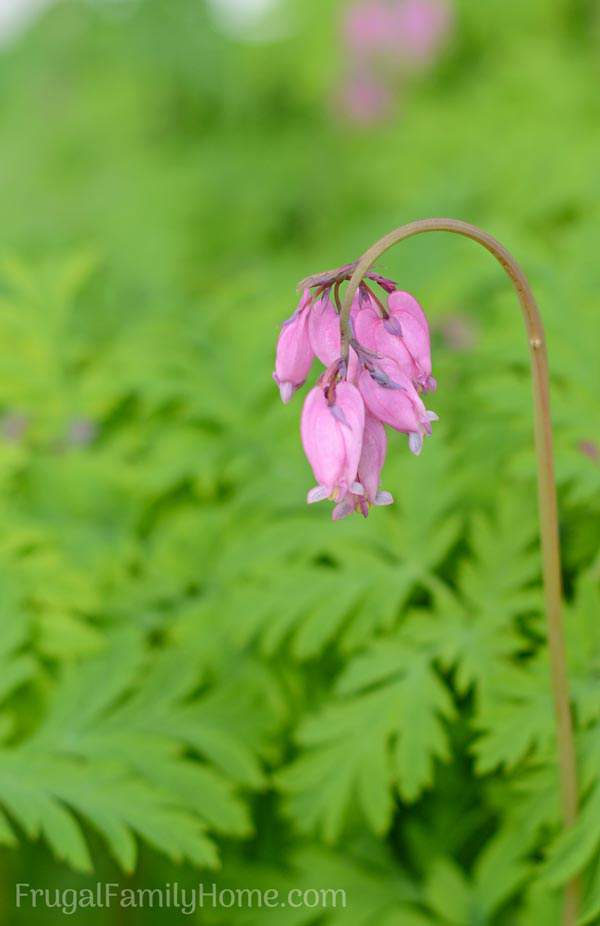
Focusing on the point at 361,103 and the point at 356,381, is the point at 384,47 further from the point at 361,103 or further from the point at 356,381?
the point at 356,381

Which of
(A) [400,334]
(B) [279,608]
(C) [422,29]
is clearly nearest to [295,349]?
(A) [400,334]

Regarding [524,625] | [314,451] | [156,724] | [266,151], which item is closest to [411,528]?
[524,625]

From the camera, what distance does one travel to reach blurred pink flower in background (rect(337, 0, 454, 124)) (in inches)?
222

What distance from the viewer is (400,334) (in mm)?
1473

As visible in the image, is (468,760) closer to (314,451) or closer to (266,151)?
(314,451)

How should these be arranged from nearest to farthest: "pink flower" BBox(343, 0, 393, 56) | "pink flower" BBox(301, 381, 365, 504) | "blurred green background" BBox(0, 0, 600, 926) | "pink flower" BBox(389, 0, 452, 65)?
"pink flower" BBox(301, 381, 365, 504), "blurred green background" BBox(0, 0, 600, 926), "pink flower" BBox(389, 0, 452, 65), "pink flower" BBox(343, 0, 393, 56)

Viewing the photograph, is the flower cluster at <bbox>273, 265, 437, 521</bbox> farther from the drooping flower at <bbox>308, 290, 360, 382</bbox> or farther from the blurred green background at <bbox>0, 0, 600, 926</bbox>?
the blurred green background at <bbox>0, 0, 600, 926</bbox>

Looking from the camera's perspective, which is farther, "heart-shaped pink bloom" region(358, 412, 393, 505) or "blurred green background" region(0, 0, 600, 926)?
"blurred green background" region(0, 0, 600, 926)

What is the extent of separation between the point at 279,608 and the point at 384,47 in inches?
183

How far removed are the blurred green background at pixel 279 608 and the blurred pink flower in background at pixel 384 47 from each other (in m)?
2.10

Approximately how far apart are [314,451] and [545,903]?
48.4 inches

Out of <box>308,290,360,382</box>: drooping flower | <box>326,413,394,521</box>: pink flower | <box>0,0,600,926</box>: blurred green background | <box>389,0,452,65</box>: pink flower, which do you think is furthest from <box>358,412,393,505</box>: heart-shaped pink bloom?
<box>389,0,452,65</box>: pink flower

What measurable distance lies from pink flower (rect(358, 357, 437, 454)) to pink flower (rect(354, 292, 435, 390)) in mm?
29

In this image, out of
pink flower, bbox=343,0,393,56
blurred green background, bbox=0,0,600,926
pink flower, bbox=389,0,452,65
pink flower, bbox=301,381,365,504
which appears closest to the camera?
pink flower, bbox=301,381,365,504
